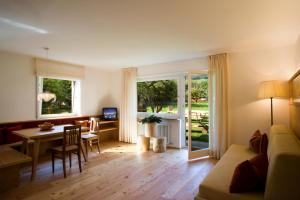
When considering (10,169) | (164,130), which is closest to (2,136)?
(10,169)

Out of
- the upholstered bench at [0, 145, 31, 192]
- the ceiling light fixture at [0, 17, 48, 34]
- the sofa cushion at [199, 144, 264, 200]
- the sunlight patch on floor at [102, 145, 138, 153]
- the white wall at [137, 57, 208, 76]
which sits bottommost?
the sunlight patch on floor at [102, 145, 138, 153]

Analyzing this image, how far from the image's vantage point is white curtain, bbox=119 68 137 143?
5.23m

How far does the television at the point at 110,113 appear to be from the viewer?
553 centimetres

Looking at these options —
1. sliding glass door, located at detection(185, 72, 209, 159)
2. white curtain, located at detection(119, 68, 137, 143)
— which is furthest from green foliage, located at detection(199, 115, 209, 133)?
white curtain, located at detection(119, 68, 137, 143)

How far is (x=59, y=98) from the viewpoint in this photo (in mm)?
4816

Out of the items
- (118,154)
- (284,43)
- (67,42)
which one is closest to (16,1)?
(67,42)

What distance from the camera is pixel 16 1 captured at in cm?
179

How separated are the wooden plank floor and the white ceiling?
232cm

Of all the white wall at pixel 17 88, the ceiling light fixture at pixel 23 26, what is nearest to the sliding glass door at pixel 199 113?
the ceiling light fixture at pixel 23 26

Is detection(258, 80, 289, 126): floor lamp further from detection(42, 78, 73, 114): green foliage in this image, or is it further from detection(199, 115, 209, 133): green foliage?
detection(42, 78, 73, 114): green foliage

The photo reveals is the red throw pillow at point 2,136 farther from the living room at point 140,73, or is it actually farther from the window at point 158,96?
the window at point 158,96

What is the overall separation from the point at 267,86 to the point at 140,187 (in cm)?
271

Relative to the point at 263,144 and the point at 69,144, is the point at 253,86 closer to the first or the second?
the point at 263,144

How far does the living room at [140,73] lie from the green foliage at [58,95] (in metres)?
0.06
